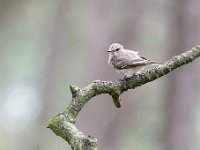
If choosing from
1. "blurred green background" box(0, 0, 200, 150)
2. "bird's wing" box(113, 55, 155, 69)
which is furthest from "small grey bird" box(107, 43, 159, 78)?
"blurred green background" box(0, 0, 200, 150)

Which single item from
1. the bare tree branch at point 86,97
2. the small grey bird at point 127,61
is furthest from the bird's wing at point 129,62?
the bare tree branch at point 86,97

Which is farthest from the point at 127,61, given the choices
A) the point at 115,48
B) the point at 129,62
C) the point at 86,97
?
the point at 86,97

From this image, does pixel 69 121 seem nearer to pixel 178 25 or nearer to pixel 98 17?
pixel 178 25

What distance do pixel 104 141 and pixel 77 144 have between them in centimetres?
1183

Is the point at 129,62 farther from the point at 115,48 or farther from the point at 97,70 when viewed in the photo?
the point at 97,70

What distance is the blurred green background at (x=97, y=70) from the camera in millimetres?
12531

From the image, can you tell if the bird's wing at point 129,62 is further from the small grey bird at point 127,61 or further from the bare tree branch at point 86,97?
the bare tree branch at point 86,97

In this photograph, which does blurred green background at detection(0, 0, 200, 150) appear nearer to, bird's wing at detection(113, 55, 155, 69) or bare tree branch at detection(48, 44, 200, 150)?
bird's wing at detection(113, 55, 155, 69)

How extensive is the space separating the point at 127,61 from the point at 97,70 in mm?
9788

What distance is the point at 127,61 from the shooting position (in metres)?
4.29

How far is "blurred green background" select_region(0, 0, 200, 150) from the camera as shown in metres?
12.5

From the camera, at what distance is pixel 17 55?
27.8 m

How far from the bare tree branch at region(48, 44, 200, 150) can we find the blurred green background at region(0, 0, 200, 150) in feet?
23.5

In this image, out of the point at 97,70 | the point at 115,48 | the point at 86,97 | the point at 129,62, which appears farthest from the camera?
the point at 97,70
